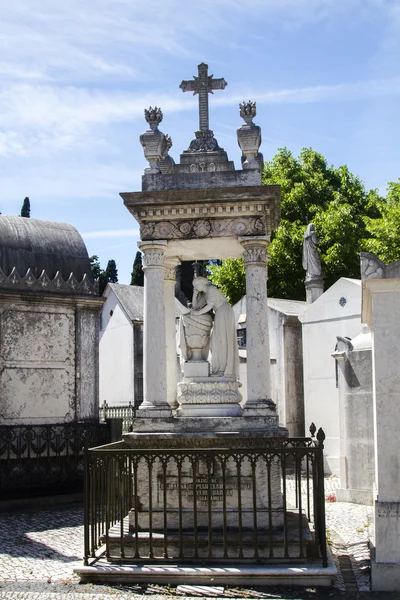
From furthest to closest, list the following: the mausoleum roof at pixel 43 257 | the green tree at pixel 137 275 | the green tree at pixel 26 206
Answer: the green tree at pixel 137 275 < the green tree at pixel 26 206 < the mausoleum roof at pixel 43 257

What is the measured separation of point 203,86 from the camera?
9766mm

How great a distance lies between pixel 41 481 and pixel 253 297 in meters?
6.87

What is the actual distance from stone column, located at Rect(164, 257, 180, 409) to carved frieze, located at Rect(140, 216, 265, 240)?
0.85 m

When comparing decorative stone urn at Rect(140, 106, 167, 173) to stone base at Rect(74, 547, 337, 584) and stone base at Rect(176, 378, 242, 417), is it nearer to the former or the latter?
stone base at Rect(176, 378, 242, 417)

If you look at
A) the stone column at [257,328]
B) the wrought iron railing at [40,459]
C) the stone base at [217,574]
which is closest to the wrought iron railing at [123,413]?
the wrought iron railing at [40,459]

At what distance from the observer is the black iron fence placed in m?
7.45

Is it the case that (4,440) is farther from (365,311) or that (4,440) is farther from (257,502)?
(365,311)

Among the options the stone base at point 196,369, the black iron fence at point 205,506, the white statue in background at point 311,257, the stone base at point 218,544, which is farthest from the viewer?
the white statue in background at point 311,257

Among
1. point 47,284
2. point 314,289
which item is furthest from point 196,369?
point 314,289

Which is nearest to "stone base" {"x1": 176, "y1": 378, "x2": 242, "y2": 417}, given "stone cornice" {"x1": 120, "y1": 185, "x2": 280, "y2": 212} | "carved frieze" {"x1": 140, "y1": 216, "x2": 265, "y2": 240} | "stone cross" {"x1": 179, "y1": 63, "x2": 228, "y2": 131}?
"carved frieze" {"x1": 140, "y1": 216, "x2": 265, "y2": 240}

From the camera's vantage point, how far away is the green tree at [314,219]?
2850 centimetres

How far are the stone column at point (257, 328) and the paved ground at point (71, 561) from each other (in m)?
2.06

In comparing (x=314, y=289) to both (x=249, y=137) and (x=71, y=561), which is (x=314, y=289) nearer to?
(x=249, y=137)

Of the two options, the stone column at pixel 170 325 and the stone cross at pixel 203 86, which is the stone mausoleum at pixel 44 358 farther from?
the stone cross at pixel 203 86
